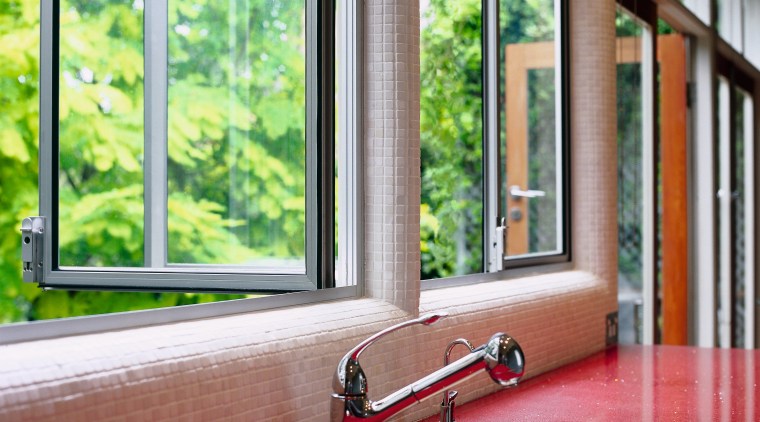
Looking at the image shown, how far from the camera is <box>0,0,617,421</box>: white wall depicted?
120 centimetres

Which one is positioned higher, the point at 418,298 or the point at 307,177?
the point at 307,177

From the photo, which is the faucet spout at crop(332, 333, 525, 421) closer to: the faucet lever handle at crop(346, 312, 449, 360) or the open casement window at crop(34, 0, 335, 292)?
the faucet lever handle at crop(346, 312, 449, 360)

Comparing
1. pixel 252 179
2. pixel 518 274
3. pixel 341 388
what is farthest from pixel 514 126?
pixel 341 388

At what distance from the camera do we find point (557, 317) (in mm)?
2605

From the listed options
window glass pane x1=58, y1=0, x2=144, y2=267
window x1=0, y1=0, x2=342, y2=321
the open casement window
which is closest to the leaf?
window glass pane x1=58, y1=0, x2=144, y2=267

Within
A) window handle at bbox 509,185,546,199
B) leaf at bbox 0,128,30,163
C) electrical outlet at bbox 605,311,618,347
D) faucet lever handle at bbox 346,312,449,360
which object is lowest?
electrical outlet at bbox 605,311,618,347

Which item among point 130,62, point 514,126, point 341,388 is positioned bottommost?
point 341,388

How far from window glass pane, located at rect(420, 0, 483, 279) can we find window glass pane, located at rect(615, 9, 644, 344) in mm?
1160

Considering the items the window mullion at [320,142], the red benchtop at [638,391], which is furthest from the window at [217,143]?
the red benchtop at [638,391]

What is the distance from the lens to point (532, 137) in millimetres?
3148

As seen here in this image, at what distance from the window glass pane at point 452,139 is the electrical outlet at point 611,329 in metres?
0.60

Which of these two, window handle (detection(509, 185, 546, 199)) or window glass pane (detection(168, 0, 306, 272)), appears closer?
window glass pane (detection(168, 0, 306, 272))

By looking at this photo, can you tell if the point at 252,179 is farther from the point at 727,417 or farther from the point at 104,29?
the point at 104,29

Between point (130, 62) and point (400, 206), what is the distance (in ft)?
11.4
